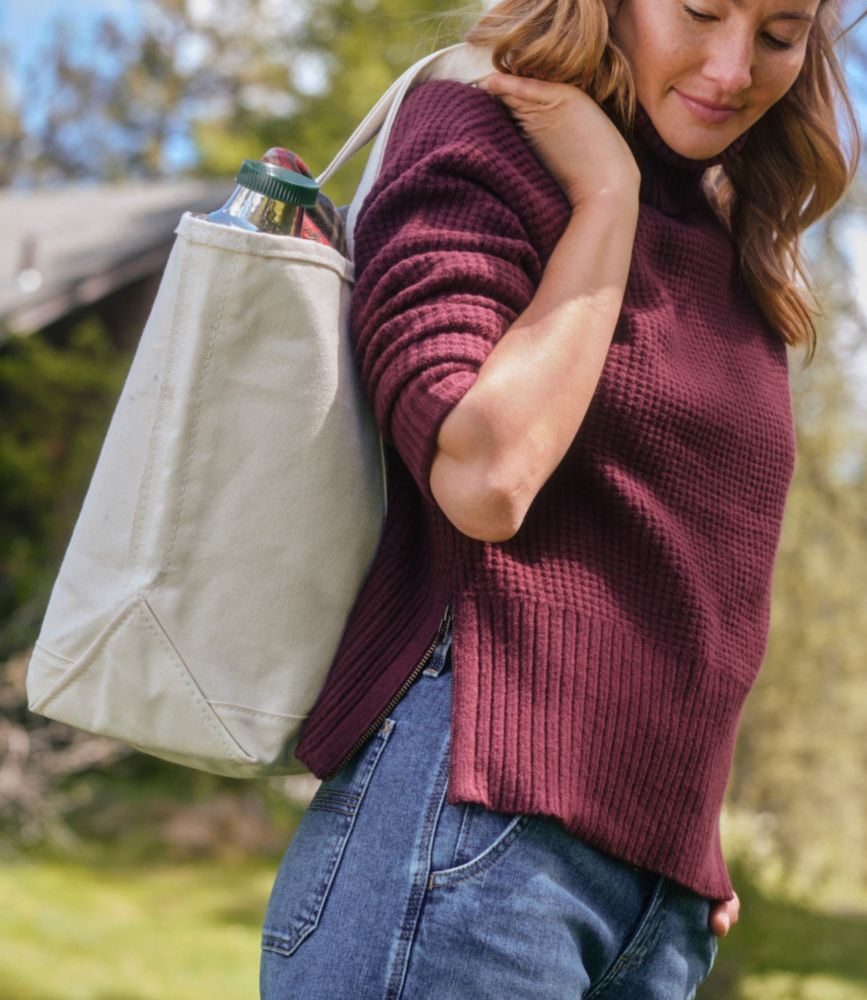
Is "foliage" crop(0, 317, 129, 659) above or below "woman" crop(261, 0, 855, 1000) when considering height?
below

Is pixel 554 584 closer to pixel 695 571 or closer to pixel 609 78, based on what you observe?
pixel 695 571

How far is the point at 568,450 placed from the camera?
1.50 m

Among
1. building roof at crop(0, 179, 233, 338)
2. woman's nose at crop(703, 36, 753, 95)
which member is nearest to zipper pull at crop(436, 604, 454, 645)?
woman's nose at crop(703, 36, 753, 95)

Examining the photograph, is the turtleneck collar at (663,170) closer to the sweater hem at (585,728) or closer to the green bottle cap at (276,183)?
the green bottle cap at (276,183)

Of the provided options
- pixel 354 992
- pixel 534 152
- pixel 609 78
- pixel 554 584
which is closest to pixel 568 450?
pixel 554 584

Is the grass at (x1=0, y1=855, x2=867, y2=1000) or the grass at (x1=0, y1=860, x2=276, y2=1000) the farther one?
the grass at (x1=0, y1=860, x2=276, y2=1000)

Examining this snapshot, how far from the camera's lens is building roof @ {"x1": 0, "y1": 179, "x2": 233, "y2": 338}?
10383mm

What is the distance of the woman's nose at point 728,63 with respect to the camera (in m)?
1.59

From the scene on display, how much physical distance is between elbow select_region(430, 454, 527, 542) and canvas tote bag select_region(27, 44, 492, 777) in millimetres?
166

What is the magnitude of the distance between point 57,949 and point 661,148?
20.6 feet

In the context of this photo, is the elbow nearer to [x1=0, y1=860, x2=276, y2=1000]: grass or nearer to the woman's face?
the woman's face

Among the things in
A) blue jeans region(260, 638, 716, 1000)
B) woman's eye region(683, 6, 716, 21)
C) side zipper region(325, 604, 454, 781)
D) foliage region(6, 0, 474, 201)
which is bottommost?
foliage region(6, 0, 474, 201)

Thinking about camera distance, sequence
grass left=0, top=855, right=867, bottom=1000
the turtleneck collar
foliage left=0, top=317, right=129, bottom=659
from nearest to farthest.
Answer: the turtleneck collar
grass left=0, top=855, right=867, bottom=1000
foliage left=0, top=317, right=129, bottom=659

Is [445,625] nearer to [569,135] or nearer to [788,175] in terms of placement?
[569,135]
